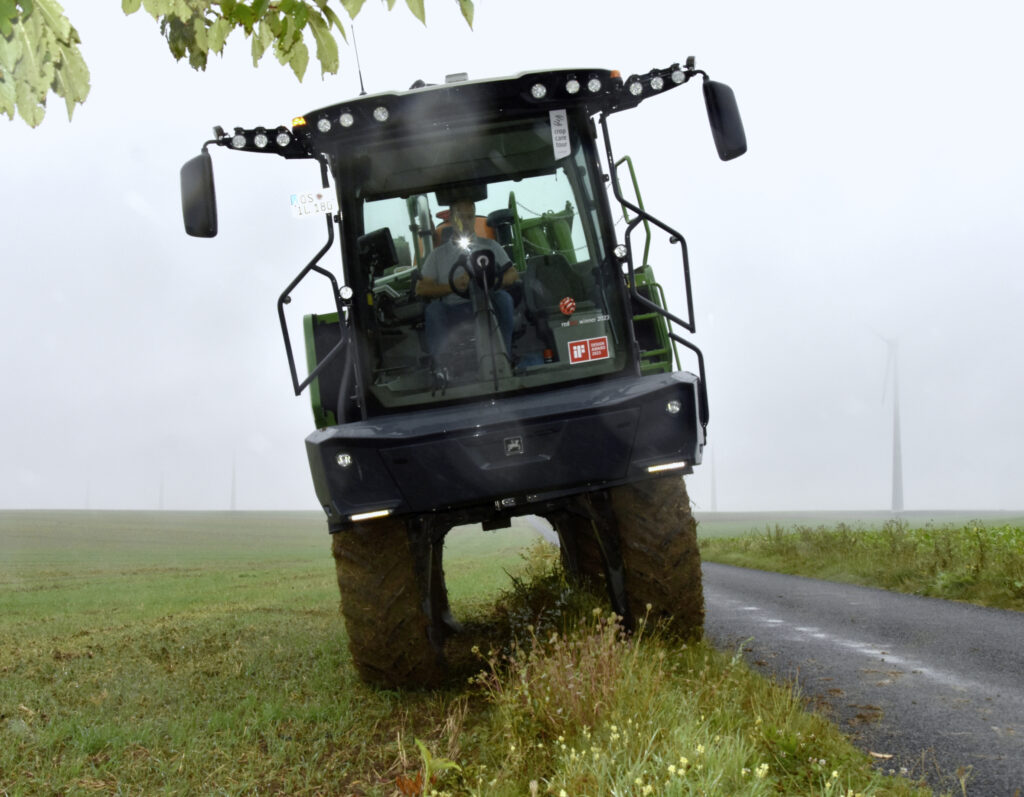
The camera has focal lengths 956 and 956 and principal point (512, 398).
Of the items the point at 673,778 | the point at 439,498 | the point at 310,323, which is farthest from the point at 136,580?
the point at 673,778

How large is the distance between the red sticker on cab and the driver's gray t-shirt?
0.67m

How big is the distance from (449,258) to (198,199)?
1.49 meters

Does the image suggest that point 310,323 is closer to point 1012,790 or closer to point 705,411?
point 705,411

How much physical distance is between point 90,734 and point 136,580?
763 inches

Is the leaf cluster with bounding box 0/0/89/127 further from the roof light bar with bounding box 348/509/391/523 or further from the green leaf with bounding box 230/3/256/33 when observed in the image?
the roof light bar with bounding box 348/509/391/523

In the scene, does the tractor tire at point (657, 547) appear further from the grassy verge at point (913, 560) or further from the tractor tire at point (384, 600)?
the grassy verge at point (913, 560)

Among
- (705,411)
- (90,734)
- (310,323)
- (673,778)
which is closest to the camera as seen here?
(673,778)

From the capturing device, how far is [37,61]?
2326 mm

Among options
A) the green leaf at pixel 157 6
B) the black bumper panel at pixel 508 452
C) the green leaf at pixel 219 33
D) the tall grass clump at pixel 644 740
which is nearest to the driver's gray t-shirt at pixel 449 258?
the black bumper panel at pixel 508 452

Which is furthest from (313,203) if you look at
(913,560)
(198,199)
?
(913,560)

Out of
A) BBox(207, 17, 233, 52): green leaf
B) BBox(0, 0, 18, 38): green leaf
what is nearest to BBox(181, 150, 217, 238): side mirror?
BBox(207, 17, 233, 52): green leaf

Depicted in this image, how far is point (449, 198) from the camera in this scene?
5914 mm

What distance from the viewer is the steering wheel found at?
571 cm

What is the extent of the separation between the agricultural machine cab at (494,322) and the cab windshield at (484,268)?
0.04 ft
